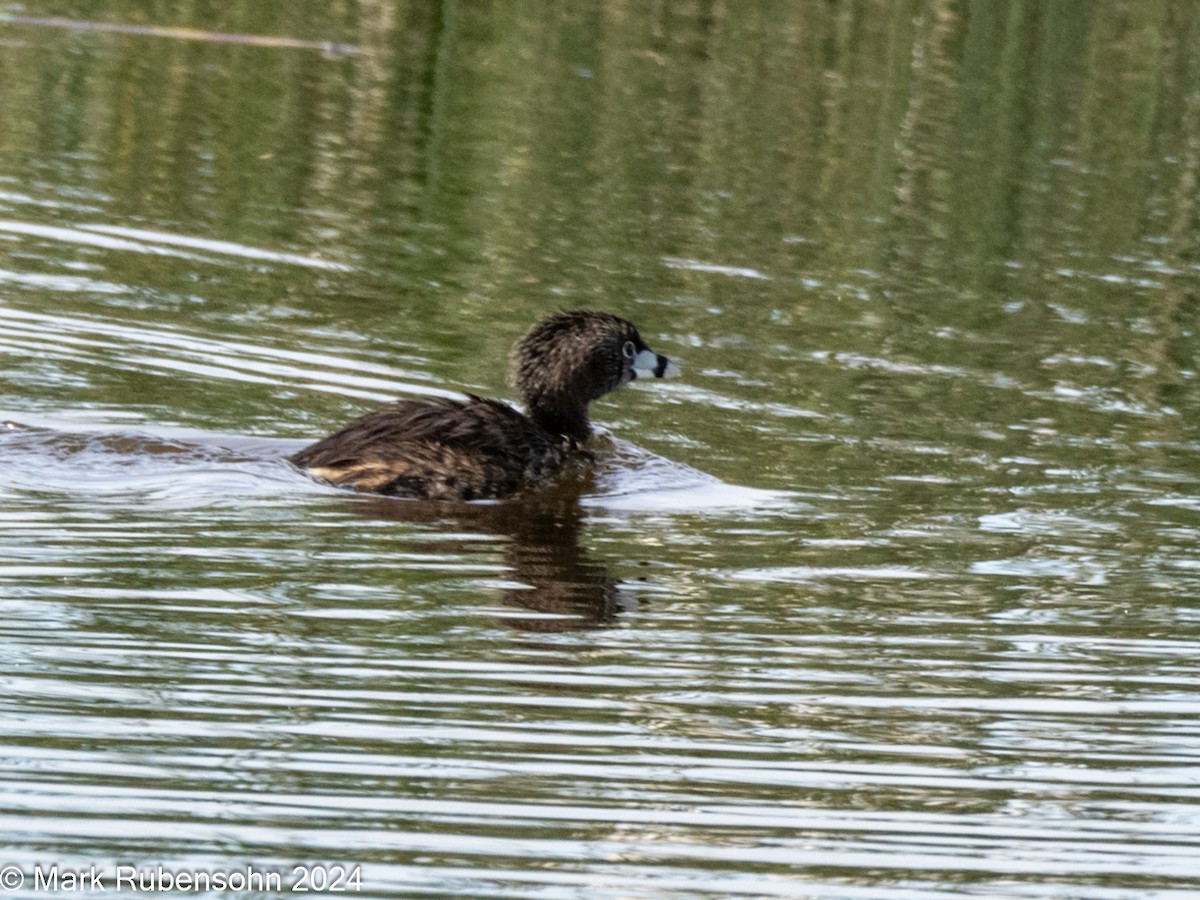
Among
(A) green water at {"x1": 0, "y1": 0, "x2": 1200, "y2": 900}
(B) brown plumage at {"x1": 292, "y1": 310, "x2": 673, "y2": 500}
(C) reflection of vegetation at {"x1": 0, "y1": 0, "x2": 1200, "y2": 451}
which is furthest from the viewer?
(C) reflection of vegetation at {"x1": 0, "y1": 0, "x2": 1200, "y2": 451}

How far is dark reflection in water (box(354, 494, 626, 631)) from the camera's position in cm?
736

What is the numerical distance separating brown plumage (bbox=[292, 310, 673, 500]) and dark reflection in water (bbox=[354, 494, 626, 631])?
0.38 ft

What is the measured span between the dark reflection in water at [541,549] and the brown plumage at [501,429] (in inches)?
4.6

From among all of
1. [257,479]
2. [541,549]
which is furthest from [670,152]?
[541,549]

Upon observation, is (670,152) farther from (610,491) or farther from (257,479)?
(257,479)

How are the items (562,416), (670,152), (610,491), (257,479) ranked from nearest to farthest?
(257,479) < (610,491) < (562,416) < (670,152)

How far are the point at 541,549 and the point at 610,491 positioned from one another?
118cm

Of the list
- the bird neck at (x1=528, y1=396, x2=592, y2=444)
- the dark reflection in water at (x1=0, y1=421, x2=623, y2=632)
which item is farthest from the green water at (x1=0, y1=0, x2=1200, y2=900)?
the bird neck at (x1=528, y1=396, x2=592, y2=444)

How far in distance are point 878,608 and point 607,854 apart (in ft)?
8.51

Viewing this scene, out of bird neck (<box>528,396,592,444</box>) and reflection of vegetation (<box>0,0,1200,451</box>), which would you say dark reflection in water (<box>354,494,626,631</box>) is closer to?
bird neck (<box>528,396,592,444</box>)

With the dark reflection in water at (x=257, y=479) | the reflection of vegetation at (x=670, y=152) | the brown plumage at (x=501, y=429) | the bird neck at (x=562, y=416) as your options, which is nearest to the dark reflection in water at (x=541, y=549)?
the dark reflection in water at (x=257, y=479)

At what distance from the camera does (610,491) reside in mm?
9570

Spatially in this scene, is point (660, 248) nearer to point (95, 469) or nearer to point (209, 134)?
point (209, 134)

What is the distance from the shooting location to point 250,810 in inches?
203
